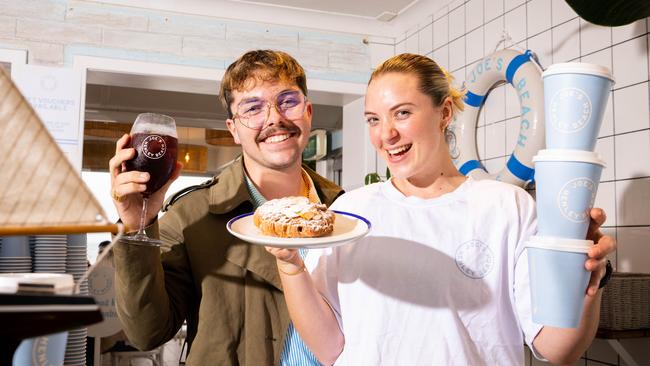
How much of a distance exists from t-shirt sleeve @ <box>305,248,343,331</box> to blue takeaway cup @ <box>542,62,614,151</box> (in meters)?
0.52

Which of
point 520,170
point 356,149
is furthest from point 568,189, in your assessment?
point 356,149

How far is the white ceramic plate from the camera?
91cm

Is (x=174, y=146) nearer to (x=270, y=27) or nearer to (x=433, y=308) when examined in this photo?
(x=433, y=308)

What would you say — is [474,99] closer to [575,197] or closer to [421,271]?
[421,271]

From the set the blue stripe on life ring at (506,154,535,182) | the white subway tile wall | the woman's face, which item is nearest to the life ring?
the blue stripe on life ring at (506,154,535,182)

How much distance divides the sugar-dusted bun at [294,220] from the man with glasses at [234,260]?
272 millimetres

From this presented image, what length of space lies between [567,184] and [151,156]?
78cm

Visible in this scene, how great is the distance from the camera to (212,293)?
1392 millimetres

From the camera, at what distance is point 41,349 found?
0.70 metres

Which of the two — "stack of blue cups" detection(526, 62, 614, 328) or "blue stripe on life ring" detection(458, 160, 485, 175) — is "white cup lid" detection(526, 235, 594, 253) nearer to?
"stack of blue cups" detection(526, 62, 614, 328)

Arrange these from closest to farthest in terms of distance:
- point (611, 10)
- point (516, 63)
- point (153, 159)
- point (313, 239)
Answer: point (313, 239) → point (153, 159) → point (611, 10) → point (516, 63)

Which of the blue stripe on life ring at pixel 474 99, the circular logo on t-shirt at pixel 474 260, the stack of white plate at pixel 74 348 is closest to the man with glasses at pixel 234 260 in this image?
the stack of white plate at pixel 74 348

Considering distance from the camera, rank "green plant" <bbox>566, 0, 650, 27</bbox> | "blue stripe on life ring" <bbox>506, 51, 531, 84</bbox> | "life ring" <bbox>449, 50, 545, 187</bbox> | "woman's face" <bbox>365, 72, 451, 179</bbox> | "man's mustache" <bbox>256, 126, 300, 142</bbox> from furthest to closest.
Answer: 1. "blue stripe on life ring" <bbox>506, 51, 531, 84</bbox>
2. "life ring" <bbox>449, 50, 545, 187</bbox>
3. "green plant" <bbox>566, 0, 650, 27</bbox>
4. "man's mustache" <bbox>256, 126, 300, 142</bbox>
5. "woman's face" <bbox>365, 72, 451, 179</bbox>

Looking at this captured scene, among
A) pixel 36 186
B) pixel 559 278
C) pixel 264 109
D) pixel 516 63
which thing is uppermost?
pixel 516 63
